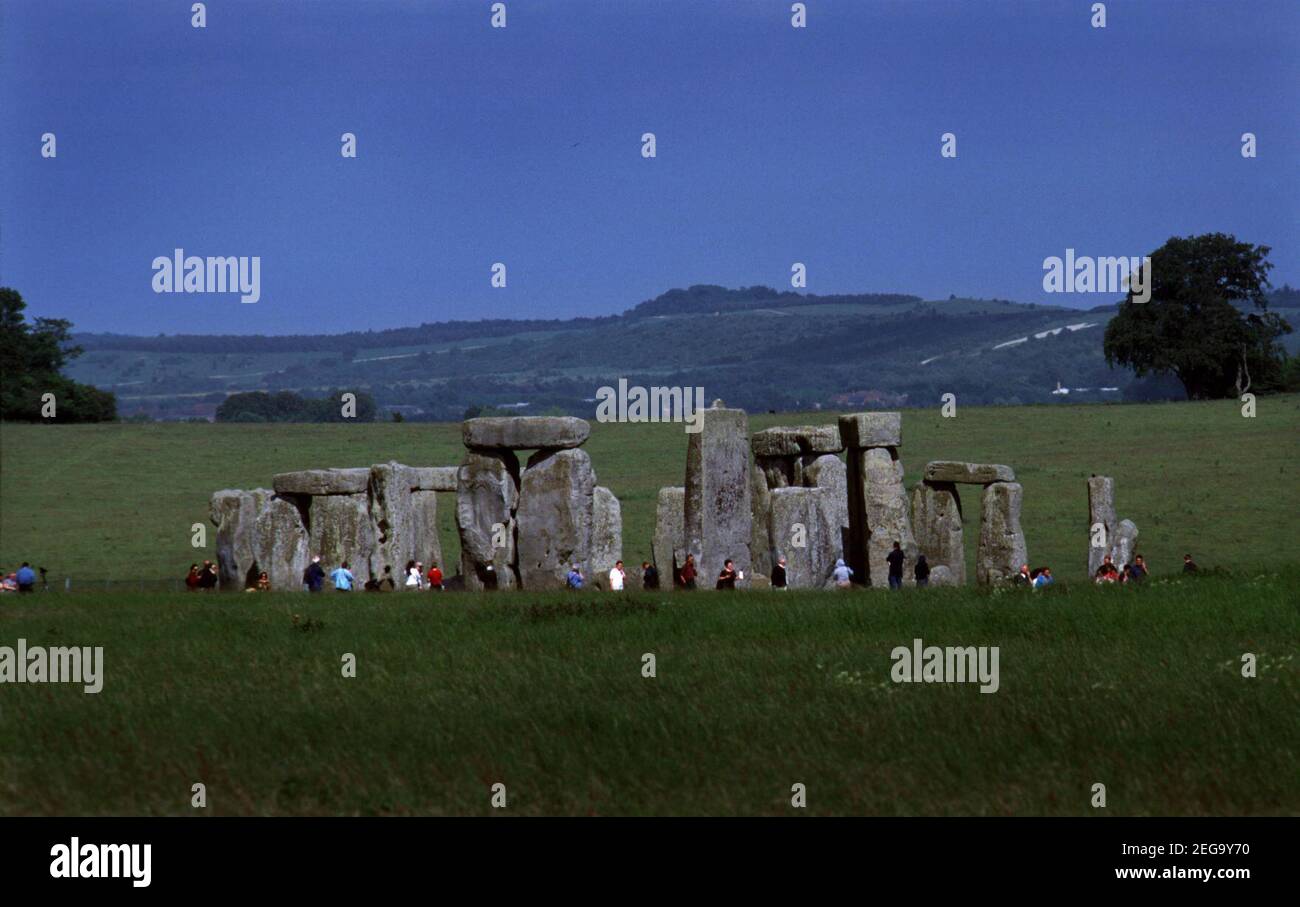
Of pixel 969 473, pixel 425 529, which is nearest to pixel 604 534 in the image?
pixel 425 529

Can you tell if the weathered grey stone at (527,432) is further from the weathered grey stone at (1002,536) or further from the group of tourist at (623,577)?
the weathered grey stone at (1002,536)

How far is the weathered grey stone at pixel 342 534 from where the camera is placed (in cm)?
3384

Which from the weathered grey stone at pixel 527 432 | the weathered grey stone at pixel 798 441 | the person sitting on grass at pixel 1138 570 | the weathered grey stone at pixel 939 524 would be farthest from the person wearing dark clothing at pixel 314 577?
the person sitting on grass at pixel 1138 570

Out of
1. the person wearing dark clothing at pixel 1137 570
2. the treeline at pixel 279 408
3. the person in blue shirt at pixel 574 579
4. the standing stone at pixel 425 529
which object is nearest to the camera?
the person in blue shirt at pixel 574 579

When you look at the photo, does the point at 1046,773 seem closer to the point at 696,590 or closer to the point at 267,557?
the point at 696,590

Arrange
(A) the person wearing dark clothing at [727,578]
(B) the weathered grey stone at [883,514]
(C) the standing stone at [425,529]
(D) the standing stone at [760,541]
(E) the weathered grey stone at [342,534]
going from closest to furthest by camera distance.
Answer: (A) the person wearing dark clothing at [727,578] < (D) the standing stone at [760,541] < (B) the weathered grey stone at [883,514] < (E) the weathered grey stone at [342,534] < (C) the standing stone at [425,529]

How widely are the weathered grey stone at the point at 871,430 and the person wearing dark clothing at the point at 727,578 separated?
4735mm

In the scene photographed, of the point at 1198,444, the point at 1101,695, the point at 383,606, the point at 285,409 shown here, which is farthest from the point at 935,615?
the point at 285,409

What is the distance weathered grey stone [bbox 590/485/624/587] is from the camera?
30.7 m

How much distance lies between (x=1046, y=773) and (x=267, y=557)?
21.8m

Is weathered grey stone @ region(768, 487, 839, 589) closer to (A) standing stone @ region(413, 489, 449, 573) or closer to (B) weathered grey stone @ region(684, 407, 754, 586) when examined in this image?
(B) weathered grey stone @ region(684, 407, 754, 586)

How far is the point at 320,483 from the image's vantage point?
33.7 metres

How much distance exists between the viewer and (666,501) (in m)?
32.8

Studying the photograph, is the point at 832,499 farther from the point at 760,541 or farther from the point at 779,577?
the point at 779,577
